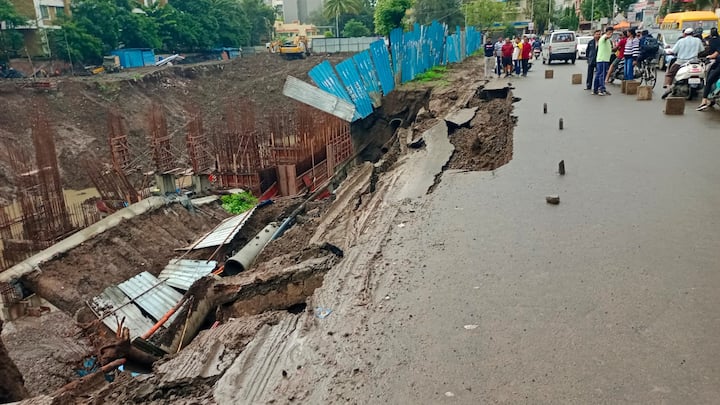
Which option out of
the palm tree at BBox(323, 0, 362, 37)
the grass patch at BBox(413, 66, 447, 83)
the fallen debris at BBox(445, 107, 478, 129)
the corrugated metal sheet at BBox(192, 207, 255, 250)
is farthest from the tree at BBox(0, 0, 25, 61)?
the palm tree at BBox(323, 0, 362, 37)

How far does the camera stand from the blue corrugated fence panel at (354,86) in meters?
17.8

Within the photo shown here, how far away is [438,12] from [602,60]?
44016 mm

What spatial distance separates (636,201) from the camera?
596 centimetres

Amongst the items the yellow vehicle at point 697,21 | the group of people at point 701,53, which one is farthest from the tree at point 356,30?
the group of people at point 701,53

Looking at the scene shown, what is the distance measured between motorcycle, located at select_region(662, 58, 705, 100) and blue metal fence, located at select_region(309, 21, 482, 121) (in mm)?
9277

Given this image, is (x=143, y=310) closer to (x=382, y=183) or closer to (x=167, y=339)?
(x=167, y=339)

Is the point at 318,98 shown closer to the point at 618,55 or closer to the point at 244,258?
the point at 244,258

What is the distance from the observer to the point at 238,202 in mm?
15625

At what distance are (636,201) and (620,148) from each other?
2632 millimetres

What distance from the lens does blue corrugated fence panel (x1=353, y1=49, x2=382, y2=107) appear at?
18673 millimetres

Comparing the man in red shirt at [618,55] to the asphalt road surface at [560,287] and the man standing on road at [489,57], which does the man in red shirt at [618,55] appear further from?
the asphalt road surface at [560,287]

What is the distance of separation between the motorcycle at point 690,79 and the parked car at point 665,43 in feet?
22.8

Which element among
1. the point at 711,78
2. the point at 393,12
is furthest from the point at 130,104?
the point at 711,78

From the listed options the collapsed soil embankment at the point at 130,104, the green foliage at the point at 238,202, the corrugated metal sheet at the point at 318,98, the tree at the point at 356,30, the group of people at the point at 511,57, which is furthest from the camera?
the tree at the point at 356,30
